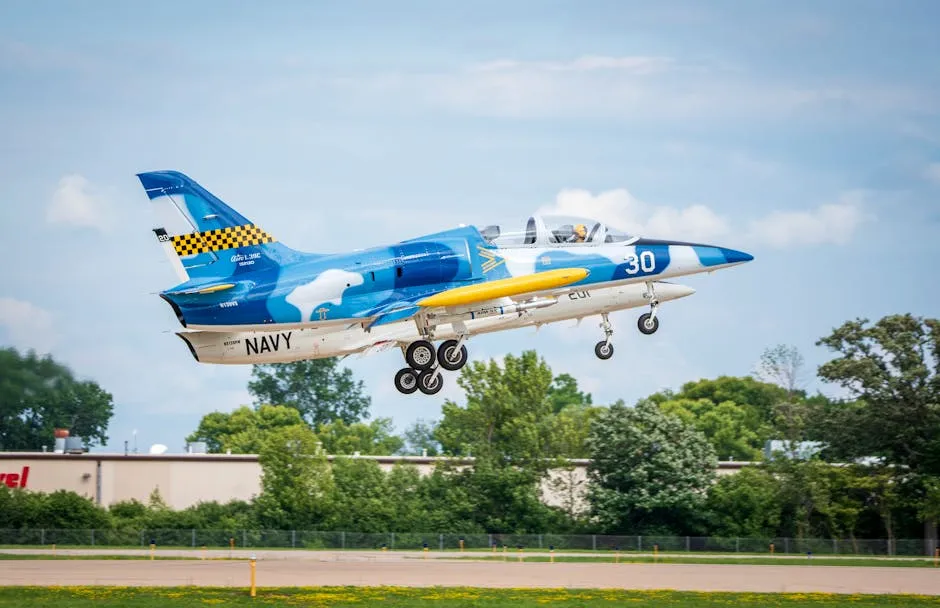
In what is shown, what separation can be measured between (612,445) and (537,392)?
7403 mm

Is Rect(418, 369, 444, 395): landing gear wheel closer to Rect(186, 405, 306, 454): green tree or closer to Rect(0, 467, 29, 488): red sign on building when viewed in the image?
Rect(0, 467, 29, 488): red sign on building

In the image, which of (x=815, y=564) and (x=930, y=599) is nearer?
(x=930, y=599)

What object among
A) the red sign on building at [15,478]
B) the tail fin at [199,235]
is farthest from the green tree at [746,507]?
the tail fin at [199,235]

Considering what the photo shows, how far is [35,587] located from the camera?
35750mm

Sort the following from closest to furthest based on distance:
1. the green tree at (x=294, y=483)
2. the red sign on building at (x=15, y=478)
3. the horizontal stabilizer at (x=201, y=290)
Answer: the horizontal stabilizer at (x=201, y=290), the red sign on building at (x=15, y=478), the green tree at (x=294, y=483)

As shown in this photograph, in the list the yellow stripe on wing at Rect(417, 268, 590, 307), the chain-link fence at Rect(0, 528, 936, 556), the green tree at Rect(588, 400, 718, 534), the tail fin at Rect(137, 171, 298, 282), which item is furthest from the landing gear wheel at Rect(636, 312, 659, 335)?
the green tree at Rect(588, 400, 718, 534)

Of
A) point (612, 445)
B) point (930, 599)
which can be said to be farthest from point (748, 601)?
point (612, 445)

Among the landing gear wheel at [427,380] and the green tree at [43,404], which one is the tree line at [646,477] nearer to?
the green tree at [43,404]

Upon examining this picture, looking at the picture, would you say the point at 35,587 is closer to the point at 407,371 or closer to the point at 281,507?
the point at 407,371

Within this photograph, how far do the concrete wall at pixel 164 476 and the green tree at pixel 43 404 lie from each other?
1734 mm

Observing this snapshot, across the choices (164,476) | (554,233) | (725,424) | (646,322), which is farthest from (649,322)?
→ (725,424)

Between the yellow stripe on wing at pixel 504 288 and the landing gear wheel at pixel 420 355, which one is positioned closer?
the yellow stripe on wing at pixel 504 288

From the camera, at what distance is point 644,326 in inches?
1626

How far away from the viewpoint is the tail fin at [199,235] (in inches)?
1432
